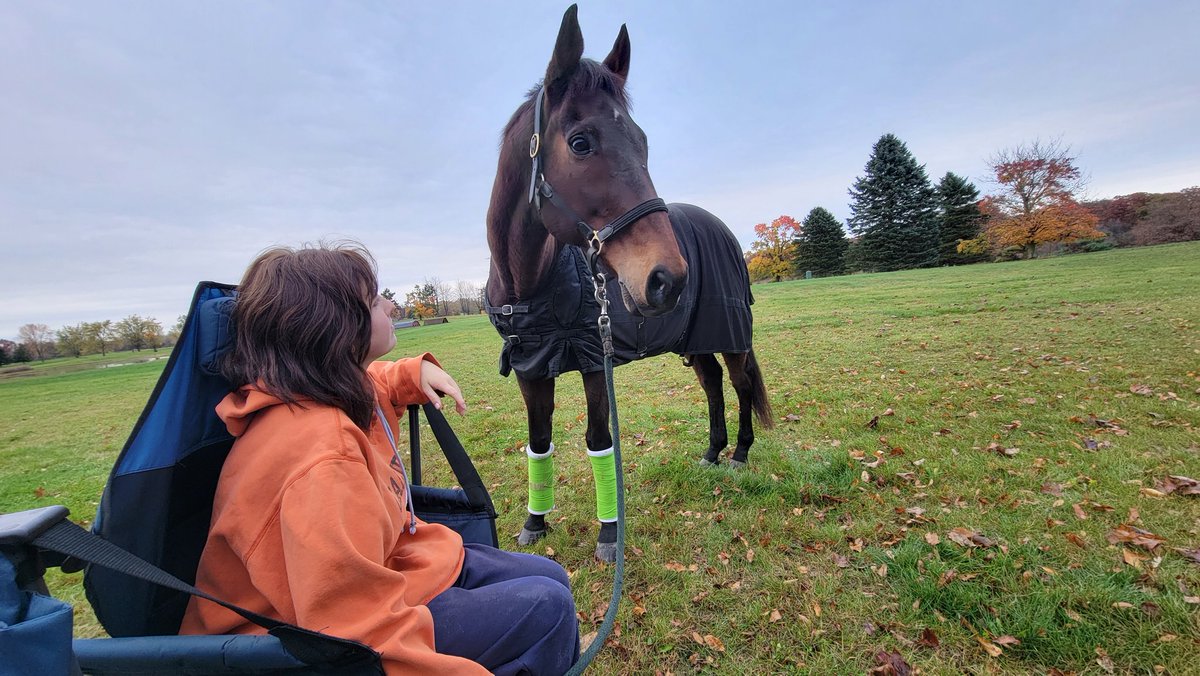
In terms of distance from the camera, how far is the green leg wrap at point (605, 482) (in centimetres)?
315

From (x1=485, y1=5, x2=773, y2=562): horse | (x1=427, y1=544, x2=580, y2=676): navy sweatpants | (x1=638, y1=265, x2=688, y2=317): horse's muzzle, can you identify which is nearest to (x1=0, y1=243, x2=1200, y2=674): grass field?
(x1=485, y1=5, x2=773, y2=562): horse

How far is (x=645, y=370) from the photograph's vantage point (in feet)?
33.6

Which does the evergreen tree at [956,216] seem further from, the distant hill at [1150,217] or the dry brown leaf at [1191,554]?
the dry brown leaf at [1191,554]

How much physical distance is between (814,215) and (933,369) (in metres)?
43.0

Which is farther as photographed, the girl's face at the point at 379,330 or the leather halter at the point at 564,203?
the leather halter at the point at 564,203

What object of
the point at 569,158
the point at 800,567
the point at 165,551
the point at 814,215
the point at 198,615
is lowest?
the point at 800,567

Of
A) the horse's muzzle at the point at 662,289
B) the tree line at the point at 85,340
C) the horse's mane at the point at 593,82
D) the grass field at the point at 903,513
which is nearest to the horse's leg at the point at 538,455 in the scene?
the grass field at the point at 903,513

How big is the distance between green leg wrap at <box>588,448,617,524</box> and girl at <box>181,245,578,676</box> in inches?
57.5

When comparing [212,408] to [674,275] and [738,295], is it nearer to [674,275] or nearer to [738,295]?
[674,275]

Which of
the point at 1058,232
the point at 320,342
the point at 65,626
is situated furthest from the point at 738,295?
the point at 1058,232

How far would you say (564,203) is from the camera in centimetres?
232

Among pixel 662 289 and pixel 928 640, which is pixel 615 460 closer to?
pixel 662 289

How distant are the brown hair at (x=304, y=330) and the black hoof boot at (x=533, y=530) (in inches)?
88.8

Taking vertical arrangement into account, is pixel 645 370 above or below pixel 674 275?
below
